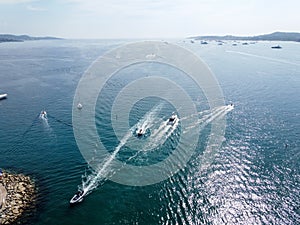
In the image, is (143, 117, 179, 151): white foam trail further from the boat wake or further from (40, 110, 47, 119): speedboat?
(40, 110, 47, 119): speedboat

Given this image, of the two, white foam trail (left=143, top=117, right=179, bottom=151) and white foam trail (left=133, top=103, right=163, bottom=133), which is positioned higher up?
white foam trail (left=133, top=103, right=163, bottom=133)

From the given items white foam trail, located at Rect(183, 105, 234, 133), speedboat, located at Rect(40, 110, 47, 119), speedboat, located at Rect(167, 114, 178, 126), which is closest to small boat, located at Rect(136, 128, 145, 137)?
speedboat, located at Rect(167, 114, 178, 126)

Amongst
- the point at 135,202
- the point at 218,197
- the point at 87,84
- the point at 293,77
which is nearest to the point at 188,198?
the point at 218,197

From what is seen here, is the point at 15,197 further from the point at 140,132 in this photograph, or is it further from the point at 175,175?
the point at 140,132

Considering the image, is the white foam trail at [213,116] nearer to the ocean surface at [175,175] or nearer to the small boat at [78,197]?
the ocean surface at [175,175]

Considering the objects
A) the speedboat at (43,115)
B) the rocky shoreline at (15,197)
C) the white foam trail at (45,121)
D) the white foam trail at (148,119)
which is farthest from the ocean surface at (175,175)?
the rocky shoreline at (15,197)

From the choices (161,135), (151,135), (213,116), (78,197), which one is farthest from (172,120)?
(78,197)

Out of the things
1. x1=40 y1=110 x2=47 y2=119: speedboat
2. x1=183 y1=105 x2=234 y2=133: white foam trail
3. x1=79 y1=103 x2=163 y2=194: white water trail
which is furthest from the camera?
x1=40 y1=110 x2=47 y2=119: speedboat

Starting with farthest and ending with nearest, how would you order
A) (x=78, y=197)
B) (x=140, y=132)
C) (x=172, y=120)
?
(x=172, y=120) < (x=140, y=132) < (x=78, y=197)

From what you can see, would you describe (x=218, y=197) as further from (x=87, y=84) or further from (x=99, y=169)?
(x=87, y=84)
